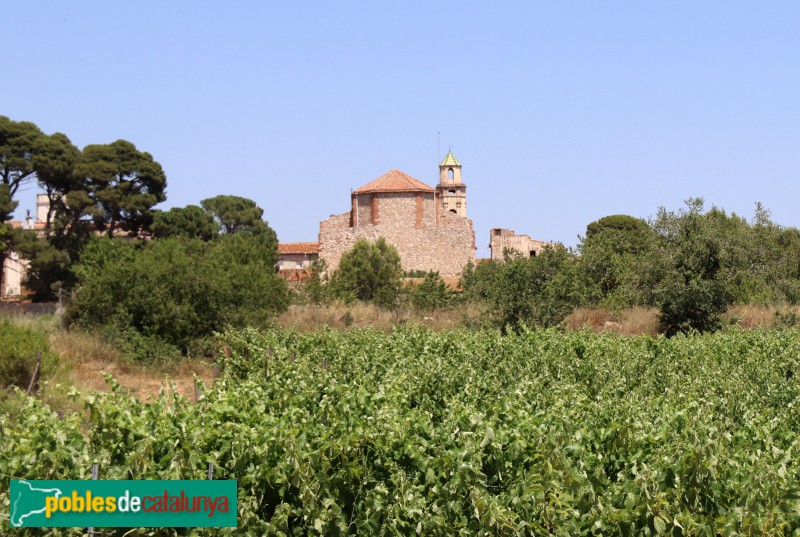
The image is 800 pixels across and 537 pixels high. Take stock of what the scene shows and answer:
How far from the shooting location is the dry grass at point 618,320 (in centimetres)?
2545

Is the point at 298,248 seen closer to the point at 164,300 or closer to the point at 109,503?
the point at 164,300

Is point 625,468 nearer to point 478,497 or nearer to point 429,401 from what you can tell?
point 478,497

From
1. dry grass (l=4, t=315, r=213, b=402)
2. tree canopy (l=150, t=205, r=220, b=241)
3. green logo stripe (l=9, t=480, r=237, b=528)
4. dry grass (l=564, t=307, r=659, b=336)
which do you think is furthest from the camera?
tree canopy (l=150, t=205, r=220, b=241)

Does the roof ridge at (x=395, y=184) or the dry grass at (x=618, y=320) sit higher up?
the roof ridge at (x=395, y=184)

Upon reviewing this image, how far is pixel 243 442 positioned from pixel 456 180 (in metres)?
76.4

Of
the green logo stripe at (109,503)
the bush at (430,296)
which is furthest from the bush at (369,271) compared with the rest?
the green logo stripe at (109,503)

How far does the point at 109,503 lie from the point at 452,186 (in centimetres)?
7758

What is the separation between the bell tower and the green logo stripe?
76.0 metres

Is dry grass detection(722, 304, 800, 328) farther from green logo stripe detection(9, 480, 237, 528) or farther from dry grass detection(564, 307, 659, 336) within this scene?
green logo stripe detection(9, 480, 237, 528)

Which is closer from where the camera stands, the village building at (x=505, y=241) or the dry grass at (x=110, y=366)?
the dry grass at (x=110, y=366)

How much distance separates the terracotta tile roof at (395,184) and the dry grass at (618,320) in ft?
79.4

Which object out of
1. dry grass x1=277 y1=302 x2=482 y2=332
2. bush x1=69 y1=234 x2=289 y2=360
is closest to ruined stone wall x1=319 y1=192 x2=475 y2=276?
dry grass x1=277 y1=302 x2=482 y2=332

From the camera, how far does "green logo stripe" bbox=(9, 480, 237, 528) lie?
533cm

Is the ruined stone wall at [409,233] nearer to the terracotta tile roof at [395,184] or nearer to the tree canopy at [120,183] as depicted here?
the terracotta tile roof at [395,184]
